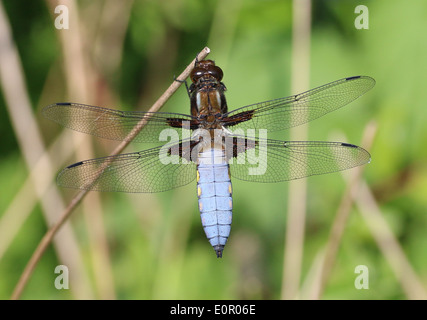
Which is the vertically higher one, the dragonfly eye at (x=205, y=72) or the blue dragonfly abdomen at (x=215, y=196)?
the dragonfly eye at (x=205, y=72)

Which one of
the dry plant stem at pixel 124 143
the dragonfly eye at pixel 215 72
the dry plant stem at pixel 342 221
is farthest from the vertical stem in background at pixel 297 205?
the dry plant stem at pixel 124 143

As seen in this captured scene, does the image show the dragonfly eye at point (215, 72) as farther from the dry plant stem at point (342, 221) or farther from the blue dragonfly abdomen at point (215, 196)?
the dry plant stem at point (342, 221)

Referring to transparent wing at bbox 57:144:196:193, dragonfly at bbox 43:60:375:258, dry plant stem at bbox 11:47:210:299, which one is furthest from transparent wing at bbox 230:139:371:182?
dry plant stem at bbox 11:47:210:299

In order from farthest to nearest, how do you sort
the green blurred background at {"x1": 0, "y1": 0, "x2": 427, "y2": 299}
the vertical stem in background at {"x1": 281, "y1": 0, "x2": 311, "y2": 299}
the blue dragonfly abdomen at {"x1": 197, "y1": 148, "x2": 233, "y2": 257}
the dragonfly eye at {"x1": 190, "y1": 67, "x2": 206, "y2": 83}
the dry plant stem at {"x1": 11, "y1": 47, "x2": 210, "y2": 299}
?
the green blurred background at {"x1": 0, "y1": 0, "x2": 427, "y2": 299}
the vertical stem in background at {"x1": 281, "y1": 0, "x2": 311, "y2": 299}
the dragonfly eye at {"x1": 190, "y1": 67, "x2": 206, "y2": 83}
the blue dragonfly abdomen at {"x1": 197, "y1": 148, "x2": 233, "y2": 257}
the dry plant stem at {"x1": 11, "y1": 47, "x2": 210, "y2": 299}

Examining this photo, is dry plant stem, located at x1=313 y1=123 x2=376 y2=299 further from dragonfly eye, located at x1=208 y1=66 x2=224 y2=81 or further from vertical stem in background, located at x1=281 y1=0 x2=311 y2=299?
dragonfly eye, located at x1=208 y1=66 x2=224 y2=81
